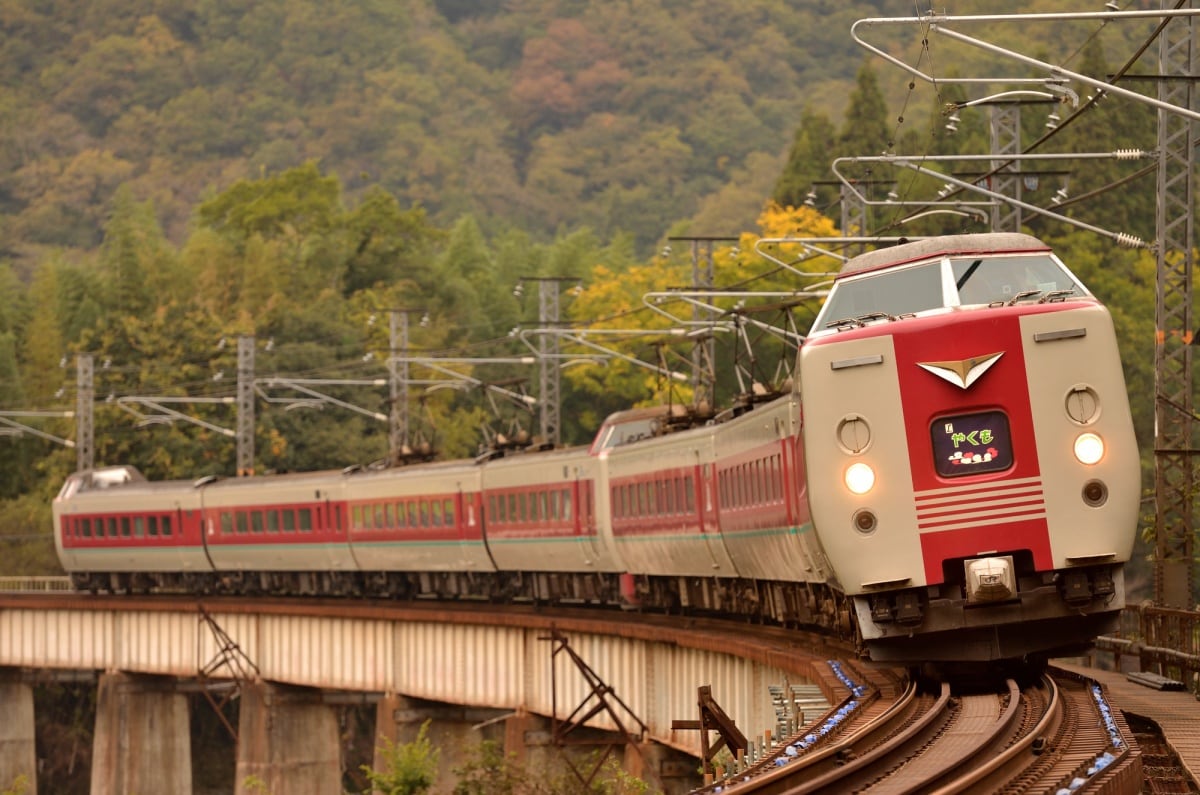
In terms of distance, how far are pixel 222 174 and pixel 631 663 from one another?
16579 centimetres

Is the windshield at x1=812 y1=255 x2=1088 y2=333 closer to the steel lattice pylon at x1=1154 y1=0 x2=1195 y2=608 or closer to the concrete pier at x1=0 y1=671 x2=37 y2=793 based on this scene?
the steel lattice pylon at x1=1154 y1=0 x2=1195 y2=608

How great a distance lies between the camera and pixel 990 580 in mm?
18125

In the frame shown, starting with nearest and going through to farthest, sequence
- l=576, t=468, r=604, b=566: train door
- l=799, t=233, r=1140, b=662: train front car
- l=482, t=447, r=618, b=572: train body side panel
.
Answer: l=799, t=233, r=1140, b=662: train front car < l=576, t=468, r=604, b=566: train door < l=482, t=447, r=618, b=572: train body side panel

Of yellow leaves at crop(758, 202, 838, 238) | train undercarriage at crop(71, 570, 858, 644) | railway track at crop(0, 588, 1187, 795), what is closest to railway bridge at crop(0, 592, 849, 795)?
train undercarriage at crop(71, 570, 858, 644)

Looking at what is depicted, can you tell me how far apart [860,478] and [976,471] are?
911 mm

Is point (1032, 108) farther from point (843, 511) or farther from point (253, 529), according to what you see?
point (843, 511)

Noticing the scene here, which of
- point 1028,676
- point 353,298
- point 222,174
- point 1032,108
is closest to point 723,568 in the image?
point 1028,676

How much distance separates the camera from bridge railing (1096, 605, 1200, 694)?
22.0 metres

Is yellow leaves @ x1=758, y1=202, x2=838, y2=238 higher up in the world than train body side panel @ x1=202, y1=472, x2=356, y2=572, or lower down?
higher up

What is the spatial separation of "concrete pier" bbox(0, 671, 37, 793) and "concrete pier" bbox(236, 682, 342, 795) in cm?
1164

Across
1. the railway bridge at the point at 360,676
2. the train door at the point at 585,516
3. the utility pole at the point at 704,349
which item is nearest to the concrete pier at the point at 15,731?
the railway bridge at the point at 360,676

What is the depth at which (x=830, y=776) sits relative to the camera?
13898 millimetres

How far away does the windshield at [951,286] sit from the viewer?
1911 cm

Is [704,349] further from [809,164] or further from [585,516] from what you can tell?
[809,164]
